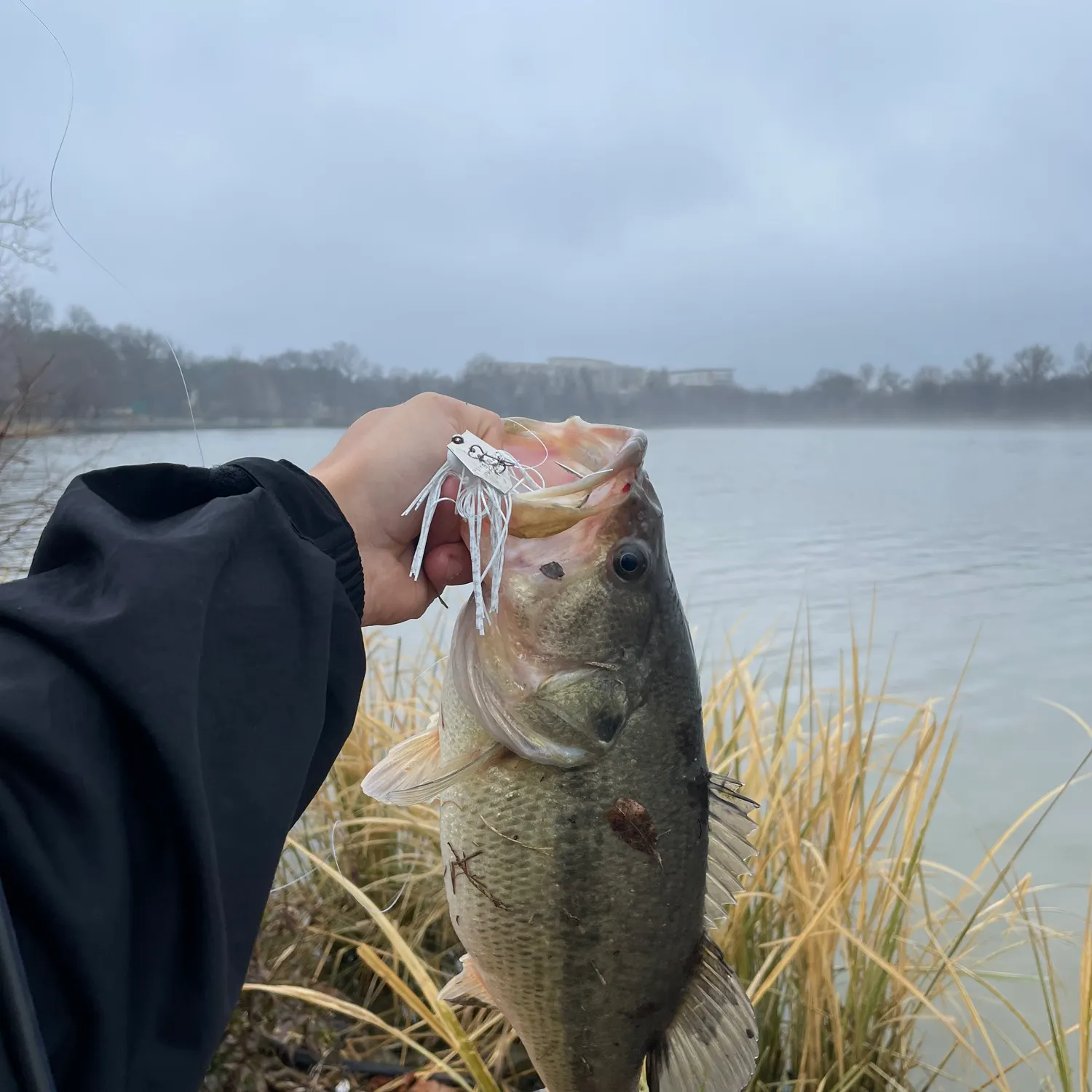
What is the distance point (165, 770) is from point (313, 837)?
8.59 feet

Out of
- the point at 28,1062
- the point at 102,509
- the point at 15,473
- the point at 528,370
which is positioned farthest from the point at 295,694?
the point at 15,473

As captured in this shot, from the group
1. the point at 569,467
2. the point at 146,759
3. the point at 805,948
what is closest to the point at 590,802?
the point at 569,467

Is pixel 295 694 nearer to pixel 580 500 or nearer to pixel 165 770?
pixel 165 770

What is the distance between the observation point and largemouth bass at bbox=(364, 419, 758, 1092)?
124cm

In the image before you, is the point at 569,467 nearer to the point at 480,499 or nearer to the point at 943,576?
the point at 480,499

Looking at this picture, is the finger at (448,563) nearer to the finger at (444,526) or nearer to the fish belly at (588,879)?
the finger at (444,526)

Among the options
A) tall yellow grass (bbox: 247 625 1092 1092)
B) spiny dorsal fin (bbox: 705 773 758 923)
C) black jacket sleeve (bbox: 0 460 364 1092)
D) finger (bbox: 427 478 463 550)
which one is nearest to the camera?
black jacket sleeve (bbox: 0 460 364 1092)

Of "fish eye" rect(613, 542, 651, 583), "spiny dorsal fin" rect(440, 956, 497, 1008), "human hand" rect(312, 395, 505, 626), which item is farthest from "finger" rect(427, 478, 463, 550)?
"spiny dorsal fin" rect(440, 956, 497, 1008)

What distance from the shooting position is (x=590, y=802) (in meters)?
1.25

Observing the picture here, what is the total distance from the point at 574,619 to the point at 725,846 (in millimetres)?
469

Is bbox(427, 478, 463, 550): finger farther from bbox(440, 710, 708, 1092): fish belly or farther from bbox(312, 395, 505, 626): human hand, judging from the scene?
bbox(440, 710, 708, 1092): fish belly

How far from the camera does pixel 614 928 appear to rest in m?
1.25

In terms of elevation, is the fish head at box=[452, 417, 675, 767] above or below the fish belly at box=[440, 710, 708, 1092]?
above

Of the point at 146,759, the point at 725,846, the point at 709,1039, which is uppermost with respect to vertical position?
the point at 146,759
